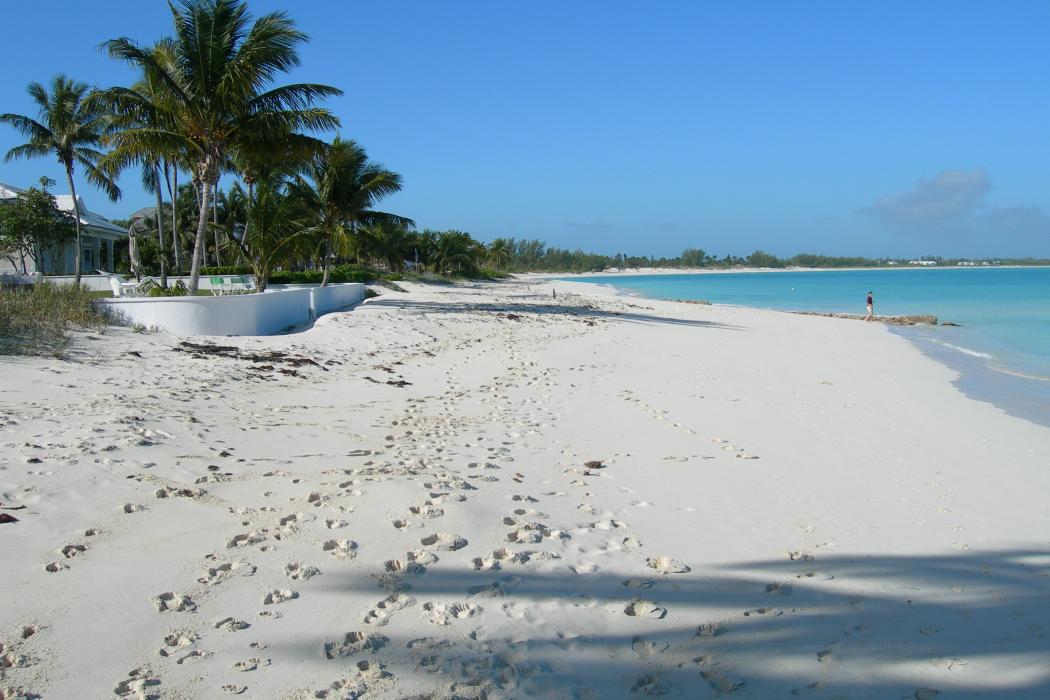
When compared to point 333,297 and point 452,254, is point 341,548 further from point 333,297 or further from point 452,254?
point 452,254

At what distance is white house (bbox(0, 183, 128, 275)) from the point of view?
1305 inches

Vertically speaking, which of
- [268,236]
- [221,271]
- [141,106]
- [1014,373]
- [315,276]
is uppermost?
[141,106]

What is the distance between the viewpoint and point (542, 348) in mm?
16484

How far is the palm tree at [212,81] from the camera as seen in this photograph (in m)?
17.5

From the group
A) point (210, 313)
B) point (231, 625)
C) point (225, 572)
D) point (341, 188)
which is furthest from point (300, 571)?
point (341, 188)

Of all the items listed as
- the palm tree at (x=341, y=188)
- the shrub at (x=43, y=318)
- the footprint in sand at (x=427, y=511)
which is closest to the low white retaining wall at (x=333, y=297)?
the palm tree at (x=341, y=188)

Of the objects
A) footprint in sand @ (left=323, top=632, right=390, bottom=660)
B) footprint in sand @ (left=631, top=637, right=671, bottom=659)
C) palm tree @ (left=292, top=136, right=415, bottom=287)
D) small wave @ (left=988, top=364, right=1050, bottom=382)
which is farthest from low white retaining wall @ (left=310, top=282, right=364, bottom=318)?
footprint in sand @ (left=631, top=637, right=671, bottom=659)

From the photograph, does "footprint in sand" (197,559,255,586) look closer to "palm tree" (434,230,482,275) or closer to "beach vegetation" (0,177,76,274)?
"beach vegetation" (0,177,76,274)

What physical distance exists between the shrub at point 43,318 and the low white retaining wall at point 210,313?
67 centimetres

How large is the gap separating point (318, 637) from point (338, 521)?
1.31 meters

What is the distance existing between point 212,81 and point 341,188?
34.2 ft

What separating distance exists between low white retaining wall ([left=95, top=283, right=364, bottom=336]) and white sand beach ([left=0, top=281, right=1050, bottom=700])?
4.53 m

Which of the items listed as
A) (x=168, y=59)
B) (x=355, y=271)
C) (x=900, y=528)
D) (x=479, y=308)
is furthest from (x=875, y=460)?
(x=355, y=271)

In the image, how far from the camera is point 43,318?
1075 cm
